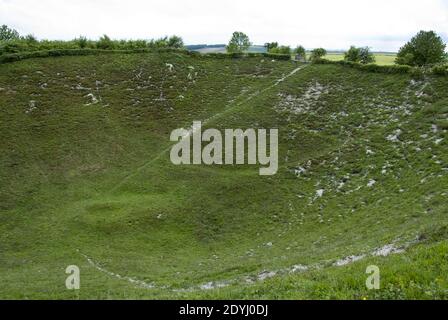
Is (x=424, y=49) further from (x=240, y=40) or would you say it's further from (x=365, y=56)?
(x=240, y=40)

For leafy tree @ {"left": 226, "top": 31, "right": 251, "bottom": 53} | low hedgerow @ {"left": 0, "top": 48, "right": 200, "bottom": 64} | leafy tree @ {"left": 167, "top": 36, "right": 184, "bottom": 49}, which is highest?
leafy tree @ {"left": 226, "top": 31, "right": 251, "bottom": 53}

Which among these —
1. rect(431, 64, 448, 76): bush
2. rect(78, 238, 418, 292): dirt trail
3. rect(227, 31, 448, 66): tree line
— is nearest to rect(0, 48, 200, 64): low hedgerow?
rect(227, 31, 448, 66): tree line

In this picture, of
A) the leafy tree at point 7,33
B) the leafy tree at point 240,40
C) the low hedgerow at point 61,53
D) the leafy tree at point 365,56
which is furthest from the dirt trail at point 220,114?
Answer: the leafy tree at point 7,33

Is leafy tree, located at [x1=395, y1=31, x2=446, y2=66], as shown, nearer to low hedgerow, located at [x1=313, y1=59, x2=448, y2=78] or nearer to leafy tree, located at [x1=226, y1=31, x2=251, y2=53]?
low hedgerow, located at [x1=313, y1=59, x2=448, y2=78]

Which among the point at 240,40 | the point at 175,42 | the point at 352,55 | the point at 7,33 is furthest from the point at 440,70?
the point at 7,33
